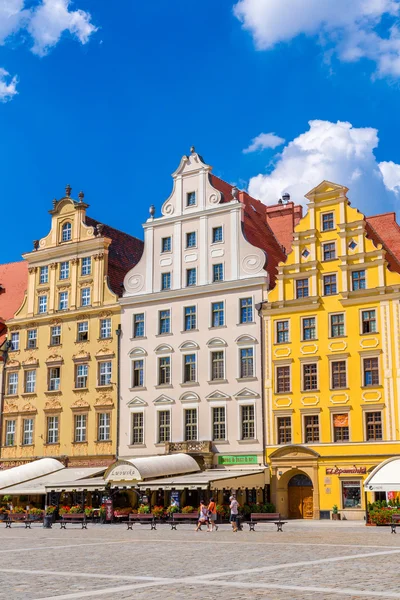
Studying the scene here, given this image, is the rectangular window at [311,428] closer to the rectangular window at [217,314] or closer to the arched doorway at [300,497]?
the arched doorway at [300,497]

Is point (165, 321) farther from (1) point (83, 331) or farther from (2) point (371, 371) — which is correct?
(2) point (371, 371)

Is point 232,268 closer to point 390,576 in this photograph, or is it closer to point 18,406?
point 18,406

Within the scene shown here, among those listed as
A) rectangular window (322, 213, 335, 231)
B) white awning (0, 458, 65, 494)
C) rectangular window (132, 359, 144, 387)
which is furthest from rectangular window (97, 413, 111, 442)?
rectangular window (322, 213, 335, 231)

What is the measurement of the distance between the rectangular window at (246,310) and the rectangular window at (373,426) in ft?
27.3

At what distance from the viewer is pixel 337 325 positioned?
136ft

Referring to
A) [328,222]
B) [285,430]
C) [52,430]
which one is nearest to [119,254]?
[52,430]

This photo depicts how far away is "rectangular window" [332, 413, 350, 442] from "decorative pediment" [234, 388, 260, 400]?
14.5ft

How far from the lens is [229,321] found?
146 feet

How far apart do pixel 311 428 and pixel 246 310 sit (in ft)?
24.0

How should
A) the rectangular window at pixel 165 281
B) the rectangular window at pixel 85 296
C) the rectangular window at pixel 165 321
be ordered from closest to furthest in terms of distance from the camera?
the rectangular window at pixel 165 321
the rectangular window at pixel 165 281
the rectangular window at pixel 85 296

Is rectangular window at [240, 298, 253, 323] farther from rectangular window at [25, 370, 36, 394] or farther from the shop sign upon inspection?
rectangular window at [25, 370, 36, 394]

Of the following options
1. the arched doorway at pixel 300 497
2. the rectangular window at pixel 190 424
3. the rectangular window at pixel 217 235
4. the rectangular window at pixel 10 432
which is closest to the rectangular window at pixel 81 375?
the rectangular window at pixel 10 432

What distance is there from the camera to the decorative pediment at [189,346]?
4503 centimetres

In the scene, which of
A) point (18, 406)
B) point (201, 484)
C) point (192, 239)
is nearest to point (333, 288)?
point (192, 239)
